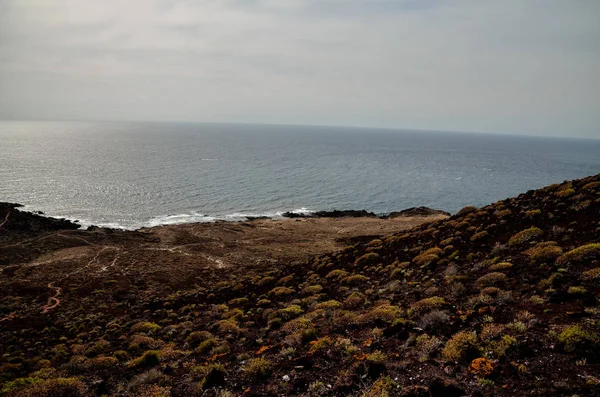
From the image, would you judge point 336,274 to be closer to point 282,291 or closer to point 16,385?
point 282,291

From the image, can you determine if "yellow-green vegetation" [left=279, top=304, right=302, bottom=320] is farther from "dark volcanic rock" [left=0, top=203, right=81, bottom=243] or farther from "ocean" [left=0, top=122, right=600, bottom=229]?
"ocean" [left=0, top=122, right=600, bottom=229]

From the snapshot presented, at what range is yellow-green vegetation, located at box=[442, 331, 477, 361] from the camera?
10.9 metres

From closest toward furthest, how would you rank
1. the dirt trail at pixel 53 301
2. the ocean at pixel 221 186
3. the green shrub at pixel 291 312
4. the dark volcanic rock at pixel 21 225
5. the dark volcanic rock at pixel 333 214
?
the green shrub at pixel 291 312, the dirt trail at pixel 53 301, the dark volcanic rock at pixel 21 225, the dark volcanic rock at pixel 333 214, the ocean at pixel 221 186

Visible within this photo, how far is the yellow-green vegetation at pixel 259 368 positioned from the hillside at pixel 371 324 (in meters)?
0.06

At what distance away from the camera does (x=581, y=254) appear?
51.5 ft

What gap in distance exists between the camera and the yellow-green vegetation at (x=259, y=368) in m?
12.5

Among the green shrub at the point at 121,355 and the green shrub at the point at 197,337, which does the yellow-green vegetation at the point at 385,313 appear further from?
the green shrub at the point at 121,355

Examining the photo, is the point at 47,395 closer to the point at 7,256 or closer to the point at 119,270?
the point at 119,270

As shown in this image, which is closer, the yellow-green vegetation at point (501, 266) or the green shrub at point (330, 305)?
the yellow-green vegetation at point (501, 266)

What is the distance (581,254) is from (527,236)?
624cm

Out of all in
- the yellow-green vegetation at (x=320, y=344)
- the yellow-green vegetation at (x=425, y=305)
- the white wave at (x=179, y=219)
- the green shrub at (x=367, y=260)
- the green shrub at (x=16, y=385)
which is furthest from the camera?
the white wave at (x=179, y=219)

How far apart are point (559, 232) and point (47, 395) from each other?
90.8ft

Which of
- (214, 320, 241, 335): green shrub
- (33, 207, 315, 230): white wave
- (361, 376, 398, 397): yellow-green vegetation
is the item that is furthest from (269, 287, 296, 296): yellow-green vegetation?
(33, 207, 315, 230): white wave

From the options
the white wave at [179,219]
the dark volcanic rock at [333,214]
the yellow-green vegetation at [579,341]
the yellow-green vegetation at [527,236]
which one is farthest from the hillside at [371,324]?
the dark volcanic rock at [333,214]
